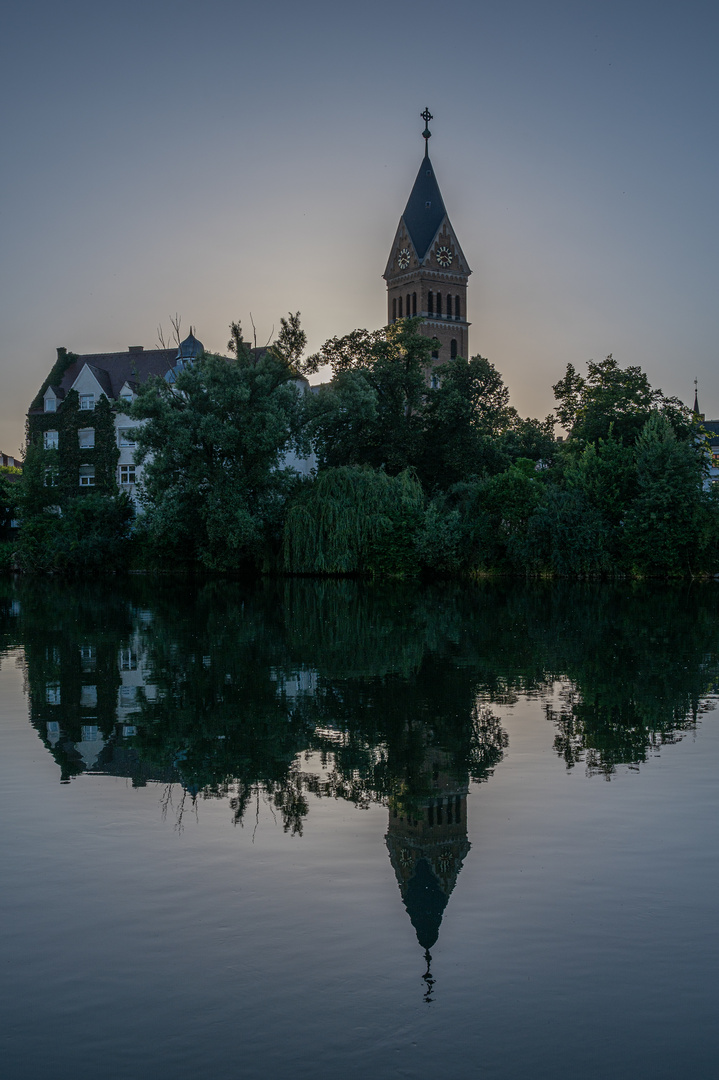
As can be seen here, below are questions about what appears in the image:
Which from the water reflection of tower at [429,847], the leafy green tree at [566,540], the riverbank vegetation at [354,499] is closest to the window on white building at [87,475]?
the riverbank vegetation at [354,499]

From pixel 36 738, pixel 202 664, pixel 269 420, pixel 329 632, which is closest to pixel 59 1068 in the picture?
pixel 36 738

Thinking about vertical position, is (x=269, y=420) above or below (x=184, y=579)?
above

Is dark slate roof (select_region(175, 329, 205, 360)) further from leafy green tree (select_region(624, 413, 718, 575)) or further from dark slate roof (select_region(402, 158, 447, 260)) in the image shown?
dark slate roof (select_region(402, 158, 447, 260))

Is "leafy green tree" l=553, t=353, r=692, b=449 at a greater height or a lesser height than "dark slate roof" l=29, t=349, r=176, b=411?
lesser

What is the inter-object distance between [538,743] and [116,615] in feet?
55.3

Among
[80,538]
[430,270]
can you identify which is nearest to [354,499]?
[80,538]

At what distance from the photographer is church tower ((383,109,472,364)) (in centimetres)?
9700

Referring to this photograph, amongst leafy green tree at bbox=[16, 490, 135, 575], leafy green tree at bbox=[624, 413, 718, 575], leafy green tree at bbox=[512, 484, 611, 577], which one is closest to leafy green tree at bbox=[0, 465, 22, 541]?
leafy green tree at bbox=[16, 490, 135, 575]

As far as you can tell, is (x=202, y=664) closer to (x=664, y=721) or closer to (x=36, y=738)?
(x=36, y=738)

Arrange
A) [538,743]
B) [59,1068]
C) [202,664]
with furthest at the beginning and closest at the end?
[202,664] < [538,743] < [59,1068]

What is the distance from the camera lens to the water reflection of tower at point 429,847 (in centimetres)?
559

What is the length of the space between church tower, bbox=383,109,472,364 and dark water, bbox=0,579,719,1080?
286 ft

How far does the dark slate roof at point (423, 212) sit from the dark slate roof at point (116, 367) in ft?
145

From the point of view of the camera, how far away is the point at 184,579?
143 feet
